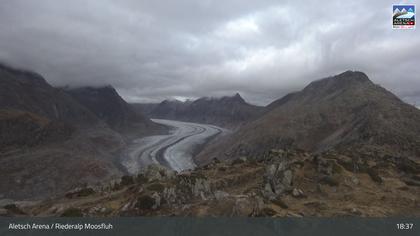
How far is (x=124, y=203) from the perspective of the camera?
48812 mm

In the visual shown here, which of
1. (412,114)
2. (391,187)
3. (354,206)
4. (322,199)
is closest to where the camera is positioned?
(354,206)

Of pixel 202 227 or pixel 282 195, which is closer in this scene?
pixel 202 227

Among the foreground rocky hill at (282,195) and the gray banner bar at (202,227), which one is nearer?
the gray banner bar at (202,227)

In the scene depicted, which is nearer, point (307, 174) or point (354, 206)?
point (354, 206)

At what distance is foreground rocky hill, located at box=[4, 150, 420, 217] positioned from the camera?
37.8 metres

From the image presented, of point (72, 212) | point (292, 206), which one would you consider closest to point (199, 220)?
point (292, 206)

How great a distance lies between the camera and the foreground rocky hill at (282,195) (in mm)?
37781

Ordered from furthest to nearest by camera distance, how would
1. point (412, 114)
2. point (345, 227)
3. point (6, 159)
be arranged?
point (6, 159) → point (412, 114) → point (345, 227)

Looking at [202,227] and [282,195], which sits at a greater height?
[202,227]

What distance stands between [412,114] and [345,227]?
578 ft

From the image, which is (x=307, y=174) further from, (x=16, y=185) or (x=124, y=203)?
(x=16, y=185)

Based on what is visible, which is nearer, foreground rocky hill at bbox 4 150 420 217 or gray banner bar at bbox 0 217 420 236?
gray banner bar at bbox 0 217 420 236

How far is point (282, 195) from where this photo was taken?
4684 centimetres

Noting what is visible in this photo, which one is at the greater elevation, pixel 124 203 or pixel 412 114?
pixel 412 114
